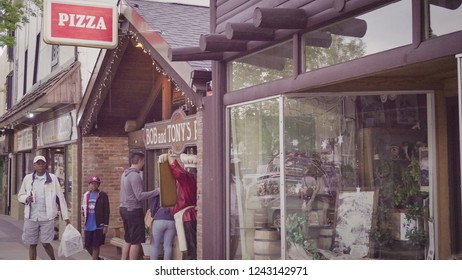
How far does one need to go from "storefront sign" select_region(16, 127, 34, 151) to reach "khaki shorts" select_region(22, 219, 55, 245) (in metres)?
7.61

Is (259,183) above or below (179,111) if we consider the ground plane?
below

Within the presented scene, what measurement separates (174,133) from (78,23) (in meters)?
1.84

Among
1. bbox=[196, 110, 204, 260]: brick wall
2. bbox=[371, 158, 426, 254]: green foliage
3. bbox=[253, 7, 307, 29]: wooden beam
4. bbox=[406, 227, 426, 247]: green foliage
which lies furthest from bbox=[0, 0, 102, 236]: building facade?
bbox=[406, 227, 426, 247]: green foliage

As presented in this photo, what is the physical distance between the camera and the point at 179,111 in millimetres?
8102

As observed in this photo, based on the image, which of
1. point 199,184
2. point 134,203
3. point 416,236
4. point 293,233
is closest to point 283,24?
point 293,233

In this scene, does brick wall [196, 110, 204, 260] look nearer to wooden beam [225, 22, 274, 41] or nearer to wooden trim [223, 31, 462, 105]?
wooden trim [223, 31, 462, 105]

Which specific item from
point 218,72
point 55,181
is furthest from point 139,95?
point 218,72

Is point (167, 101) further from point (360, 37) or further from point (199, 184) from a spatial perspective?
point (360, 37)

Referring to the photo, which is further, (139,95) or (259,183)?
(139,95)

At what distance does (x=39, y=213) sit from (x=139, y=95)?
3291mm

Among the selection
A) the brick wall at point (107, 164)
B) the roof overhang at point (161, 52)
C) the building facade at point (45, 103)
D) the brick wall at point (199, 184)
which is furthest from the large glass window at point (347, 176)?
the building facade at point (45, 103)

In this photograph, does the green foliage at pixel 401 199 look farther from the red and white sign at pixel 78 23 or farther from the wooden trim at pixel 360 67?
the red and white sign at pixel 78 23

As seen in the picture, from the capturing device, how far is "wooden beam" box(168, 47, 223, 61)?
20.8ft
